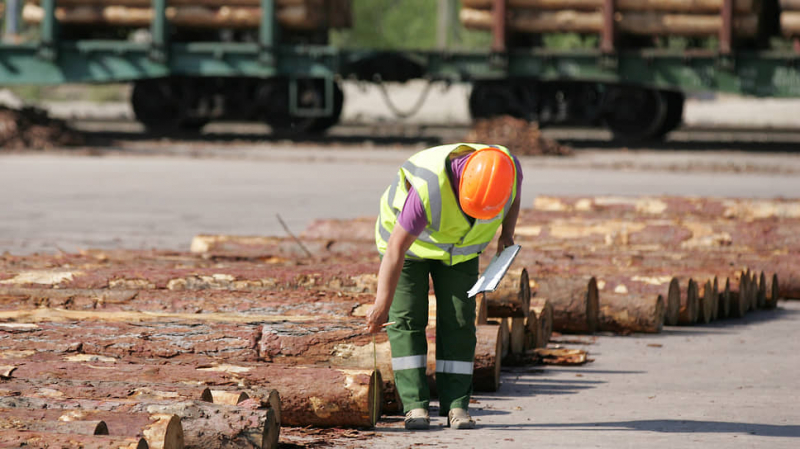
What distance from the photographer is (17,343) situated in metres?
5.07

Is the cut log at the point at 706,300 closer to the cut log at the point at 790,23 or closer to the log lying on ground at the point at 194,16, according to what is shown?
the cut log at the point at 790,23

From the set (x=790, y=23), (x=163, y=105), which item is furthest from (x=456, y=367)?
(x=163, y=105)

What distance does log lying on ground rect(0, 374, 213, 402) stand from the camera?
4316 millimetres

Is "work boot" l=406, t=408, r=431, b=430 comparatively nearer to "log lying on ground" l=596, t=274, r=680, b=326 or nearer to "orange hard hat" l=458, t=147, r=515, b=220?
"orange hard hat" l=458, t=147, r=515, b=220

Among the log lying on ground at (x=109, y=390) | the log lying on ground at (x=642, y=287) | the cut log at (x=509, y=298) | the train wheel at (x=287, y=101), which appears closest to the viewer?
the log lying on ground at (x=109, y=390)

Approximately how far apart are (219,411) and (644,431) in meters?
1.80

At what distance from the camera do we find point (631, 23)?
22047 mm

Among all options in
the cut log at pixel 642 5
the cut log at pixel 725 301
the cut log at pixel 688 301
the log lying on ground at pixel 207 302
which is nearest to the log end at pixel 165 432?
the log lying on ground at pixel 207 302

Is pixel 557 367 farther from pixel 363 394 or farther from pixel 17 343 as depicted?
pixel 17 343

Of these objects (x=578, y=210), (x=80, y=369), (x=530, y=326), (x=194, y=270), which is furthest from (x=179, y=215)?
(x=80, y=369)

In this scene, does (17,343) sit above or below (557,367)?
above

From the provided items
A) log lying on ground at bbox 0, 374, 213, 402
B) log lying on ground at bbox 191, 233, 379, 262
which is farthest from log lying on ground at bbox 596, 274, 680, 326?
log lying on ground at bbox 0, 374, 213, 402

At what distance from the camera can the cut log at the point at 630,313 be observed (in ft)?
23.4

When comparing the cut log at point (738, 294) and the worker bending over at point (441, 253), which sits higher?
the worker bending over at point (441, 253)
